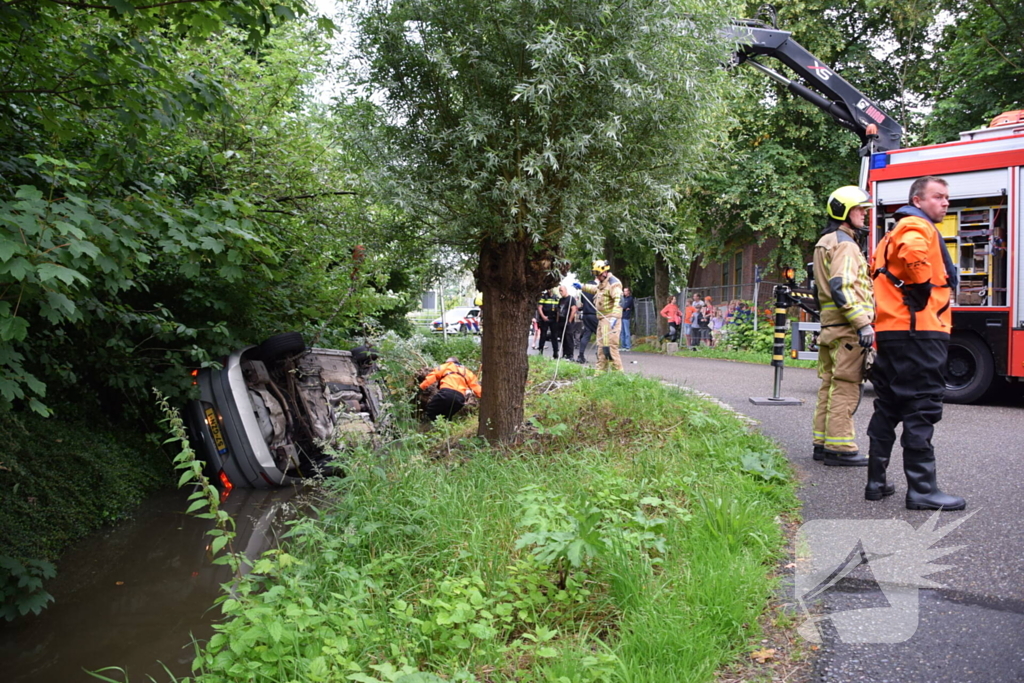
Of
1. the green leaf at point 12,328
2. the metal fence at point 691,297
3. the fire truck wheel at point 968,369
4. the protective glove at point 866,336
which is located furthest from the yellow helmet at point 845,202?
the metal fence at point 691,297

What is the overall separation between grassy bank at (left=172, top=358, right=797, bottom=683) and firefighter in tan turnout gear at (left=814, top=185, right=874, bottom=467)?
1.60ft

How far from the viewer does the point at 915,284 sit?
15.3 feet

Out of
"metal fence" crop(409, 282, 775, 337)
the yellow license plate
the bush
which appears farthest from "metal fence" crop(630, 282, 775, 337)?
the bush

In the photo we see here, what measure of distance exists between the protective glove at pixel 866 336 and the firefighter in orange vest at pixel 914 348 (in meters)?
0.59

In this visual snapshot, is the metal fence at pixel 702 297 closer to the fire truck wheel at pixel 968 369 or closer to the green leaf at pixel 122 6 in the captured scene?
the fire truck wheel at pixel 968 369

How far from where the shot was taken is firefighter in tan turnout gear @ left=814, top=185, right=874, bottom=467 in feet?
18.7

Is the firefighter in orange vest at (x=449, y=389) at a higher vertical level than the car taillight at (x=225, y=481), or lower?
higher

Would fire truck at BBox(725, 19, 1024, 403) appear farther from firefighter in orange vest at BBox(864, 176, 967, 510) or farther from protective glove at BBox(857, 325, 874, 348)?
firefighter in orange vest at BBox(864, 176, 967, 510)

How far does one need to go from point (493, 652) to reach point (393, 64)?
15.6 feet

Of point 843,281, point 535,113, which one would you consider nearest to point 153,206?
point 535,113

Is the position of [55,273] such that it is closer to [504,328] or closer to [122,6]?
[122,6]

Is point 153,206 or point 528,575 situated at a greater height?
point 153,206

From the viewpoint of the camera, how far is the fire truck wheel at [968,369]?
31.3ft

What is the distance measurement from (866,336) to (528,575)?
3.10 m
